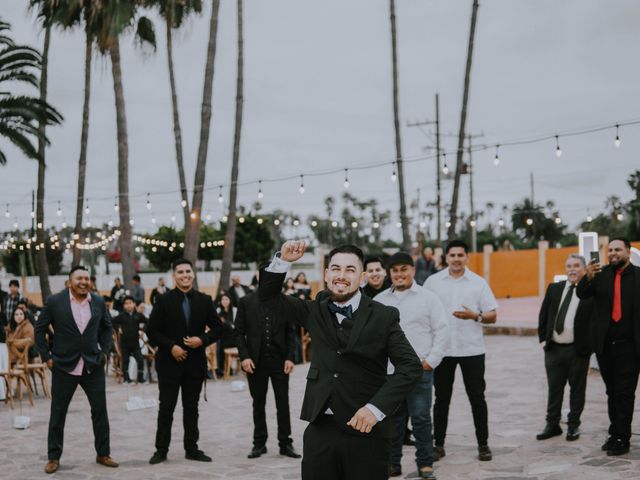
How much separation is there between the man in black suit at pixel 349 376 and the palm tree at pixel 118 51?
684 inches

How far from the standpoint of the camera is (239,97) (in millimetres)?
22062

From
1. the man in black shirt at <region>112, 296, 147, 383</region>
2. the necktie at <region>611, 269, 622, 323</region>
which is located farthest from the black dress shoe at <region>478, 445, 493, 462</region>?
the man in black shirt at <region>112, 296, 147, 383</region>

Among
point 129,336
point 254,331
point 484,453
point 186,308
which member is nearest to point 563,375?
point 484,453

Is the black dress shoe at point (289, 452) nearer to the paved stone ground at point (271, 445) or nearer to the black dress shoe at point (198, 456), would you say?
the paved stone ground at point (271, 445)

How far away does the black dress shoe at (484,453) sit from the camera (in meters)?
6.80

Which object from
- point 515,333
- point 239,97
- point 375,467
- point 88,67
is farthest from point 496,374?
point 88,67

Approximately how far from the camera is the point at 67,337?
707 cm

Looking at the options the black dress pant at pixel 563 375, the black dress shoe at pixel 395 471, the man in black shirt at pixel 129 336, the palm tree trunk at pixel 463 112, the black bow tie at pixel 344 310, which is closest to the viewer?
the black bow tie at pixel 344 310

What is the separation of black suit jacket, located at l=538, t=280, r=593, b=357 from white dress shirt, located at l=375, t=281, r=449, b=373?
1.70m

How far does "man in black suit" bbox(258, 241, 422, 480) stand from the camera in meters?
3.64

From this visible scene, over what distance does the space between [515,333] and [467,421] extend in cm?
1091

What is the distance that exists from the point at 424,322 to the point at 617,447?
2.04 m

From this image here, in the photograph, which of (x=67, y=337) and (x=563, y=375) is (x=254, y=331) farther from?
(x=563, y=375)

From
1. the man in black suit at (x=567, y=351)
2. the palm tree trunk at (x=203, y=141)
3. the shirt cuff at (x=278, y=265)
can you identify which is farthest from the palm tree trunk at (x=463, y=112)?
the shirt cuff at (x=278, y=265)
